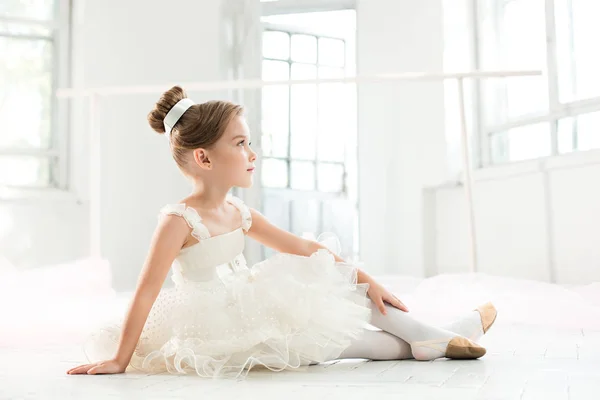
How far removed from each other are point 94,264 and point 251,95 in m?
1.77

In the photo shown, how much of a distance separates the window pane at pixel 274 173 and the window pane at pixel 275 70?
50 cm

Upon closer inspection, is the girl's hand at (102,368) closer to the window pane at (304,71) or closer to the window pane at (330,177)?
the window pane at (330,177)

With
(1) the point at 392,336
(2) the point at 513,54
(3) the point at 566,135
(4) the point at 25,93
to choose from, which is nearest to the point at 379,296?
(1) the point at 392,336

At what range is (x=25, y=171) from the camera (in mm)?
3492

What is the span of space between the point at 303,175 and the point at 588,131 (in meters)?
1.66

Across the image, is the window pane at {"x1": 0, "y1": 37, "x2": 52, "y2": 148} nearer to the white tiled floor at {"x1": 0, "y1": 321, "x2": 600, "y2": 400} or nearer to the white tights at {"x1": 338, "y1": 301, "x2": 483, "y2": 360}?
the white tiled floor at {"x1": 0, "y1": 321, "x2": 600, "y2": 400}

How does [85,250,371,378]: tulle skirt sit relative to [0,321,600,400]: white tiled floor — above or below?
above

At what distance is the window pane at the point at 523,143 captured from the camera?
10.8 ft

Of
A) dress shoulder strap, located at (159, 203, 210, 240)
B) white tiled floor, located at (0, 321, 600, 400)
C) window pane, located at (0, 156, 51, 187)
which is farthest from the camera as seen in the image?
window pane, located at (0, 156, 51, 187)

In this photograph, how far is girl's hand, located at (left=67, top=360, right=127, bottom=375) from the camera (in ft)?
3.94

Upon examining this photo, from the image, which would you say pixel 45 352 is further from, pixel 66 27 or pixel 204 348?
pixel 66 27

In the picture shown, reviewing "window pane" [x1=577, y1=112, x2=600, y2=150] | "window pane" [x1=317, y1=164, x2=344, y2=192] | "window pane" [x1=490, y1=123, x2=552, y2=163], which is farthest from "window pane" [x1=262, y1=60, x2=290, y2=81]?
"window pane" [x1=577, y1=112, x2=600, y2=150]

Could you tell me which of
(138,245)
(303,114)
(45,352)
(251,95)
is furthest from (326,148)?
(45,352)

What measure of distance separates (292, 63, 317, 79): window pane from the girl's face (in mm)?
2842
